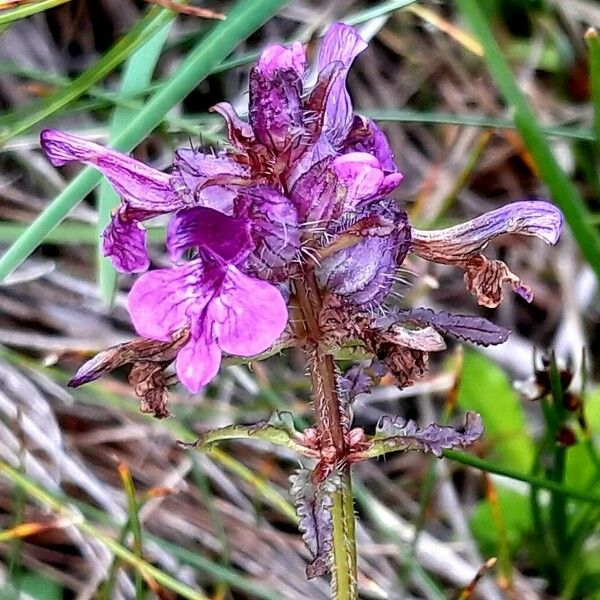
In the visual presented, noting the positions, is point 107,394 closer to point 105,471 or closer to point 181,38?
point 105,471

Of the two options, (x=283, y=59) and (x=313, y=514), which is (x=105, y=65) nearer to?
(x=283, y=59)

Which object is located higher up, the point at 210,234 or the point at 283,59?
the point at 283,59

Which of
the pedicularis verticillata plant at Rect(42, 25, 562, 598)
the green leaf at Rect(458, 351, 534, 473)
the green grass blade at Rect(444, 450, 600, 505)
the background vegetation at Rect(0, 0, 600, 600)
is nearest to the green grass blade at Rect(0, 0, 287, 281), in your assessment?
the background vegetation at Rect(0, 0, 600, 600)

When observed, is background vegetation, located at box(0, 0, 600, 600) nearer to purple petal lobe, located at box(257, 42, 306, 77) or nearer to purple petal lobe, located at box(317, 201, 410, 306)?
purple petal lobe, located at box(257, 42, 306, 77)

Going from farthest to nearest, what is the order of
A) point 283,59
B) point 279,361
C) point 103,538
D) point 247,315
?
1. point 279,361
2. point 103,538
3. point 283,59
4. point 247,315

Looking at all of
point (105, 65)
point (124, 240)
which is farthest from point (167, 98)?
point (124, 240)

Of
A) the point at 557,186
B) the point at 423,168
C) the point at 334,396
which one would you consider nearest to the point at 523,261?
the point at 423,168

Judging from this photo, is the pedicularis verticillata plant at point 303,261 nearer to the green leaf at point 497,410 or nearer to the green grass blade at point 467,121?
the green grass blade at point 467,121
